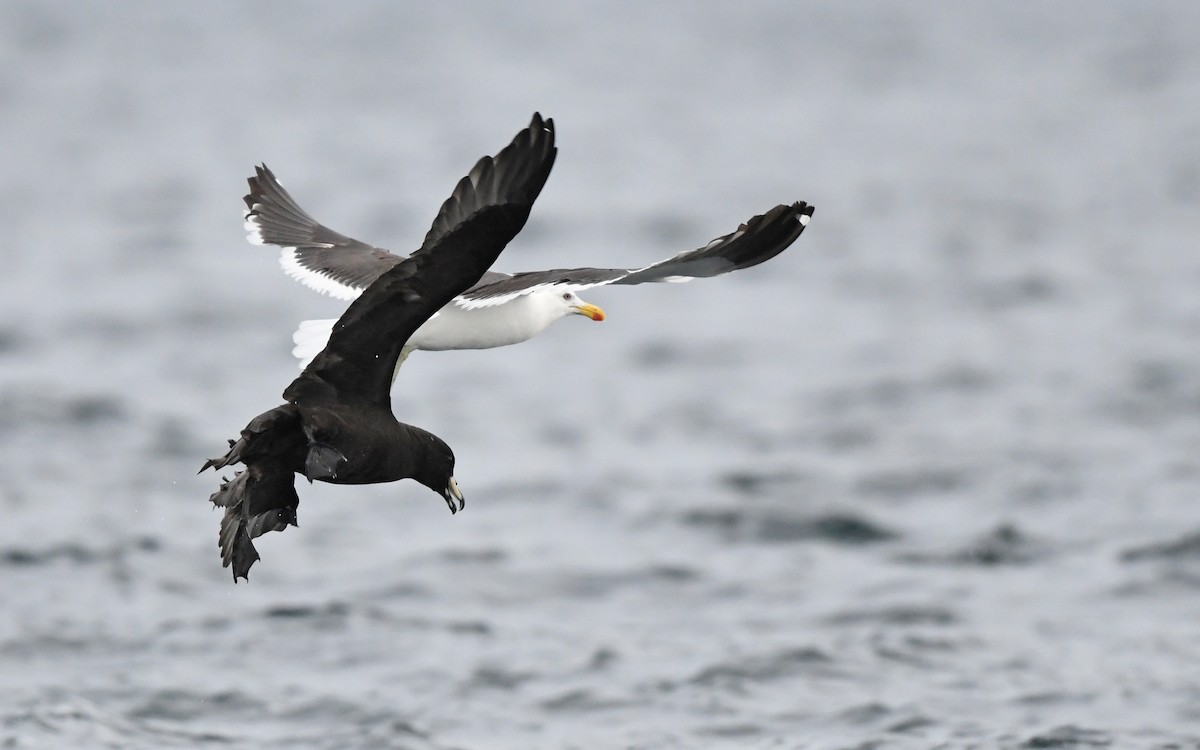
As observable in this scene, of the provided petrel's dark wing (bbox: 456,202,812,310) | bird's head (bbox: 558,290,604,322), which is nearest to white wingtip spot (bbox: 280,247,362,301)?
bird's head (bbox: 558,290,604,322)

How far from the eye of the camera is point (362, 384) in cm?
905

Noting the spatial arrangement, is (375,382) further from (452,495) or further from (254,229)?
(254,229)

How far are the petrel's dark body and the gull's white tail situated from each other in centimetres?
63

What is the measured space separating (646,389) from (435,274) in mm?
13895

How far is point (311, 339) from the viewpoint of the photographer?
992 cm

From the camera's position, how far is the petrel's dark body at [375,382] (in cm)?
830

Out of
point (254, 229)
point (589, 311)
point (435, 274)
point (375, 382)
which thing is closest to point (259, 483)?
point (375, 382)

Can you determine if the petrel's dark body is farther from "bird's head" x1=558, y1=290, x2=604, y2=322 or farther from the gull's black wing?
the gull's black wing

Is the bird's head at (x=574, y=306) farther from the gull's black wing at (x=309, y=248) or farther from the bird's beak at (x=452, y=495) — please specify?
the bird's beak at (x=452, y=495)

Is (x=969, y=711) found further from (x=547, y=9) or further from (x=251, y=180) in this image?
(x=547, y=9)

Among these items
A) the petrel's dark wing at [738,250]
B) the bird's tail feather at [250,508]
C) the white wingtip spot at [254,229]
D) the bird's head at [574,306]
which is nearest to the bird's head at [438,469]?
the bird's tail feather at [250,508]

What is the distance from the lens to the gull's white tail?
974 cm

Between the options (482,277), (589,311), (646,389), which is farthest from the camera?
(646,389)

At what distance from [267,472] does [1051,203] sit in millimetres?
21816
